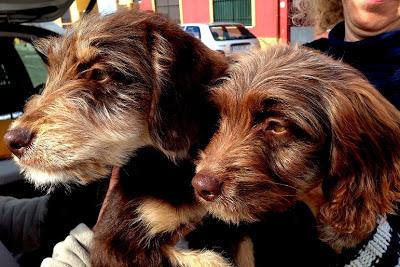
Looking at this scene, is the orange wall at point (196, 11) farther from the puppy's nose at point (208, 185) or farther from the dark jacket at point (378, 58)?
the puppy's nose at point (208, 185)

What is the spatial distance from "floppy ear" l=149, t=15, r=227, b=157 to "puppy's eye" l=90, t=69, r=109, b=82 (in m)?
0.24

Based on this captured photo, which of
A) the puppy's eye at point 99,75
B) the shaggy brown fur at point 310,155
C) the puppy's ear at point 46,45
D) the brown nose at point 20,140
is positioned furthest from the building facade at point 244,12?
the brown nose at point 20,140

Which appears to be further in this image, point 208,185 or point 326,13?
point 326,13

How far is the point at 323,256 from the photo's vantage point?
2102mm

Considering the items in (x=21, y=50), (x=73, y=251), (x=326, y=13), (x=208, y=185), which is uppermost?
(x=326, y=13)

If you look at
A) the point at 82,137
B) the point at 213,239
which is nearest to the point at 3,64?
the point at 82,137

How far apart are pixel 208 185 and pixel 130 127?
666mm

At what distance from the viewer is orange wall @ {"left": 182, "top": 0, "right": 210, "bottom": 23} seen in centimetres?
2658

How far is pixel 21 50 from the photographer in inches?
218

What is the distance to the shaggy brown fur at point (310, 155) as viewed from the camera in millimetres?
1984

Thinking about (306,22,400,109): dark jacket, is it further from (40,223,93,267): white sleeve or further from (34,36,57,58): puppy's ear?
(40,223,93,267): white sleeve

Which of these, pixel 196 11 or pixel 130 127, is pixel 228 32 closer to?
pixel 196 11

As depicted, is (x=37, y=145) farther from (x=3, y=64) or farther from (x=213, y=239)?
(x=3, y=64)

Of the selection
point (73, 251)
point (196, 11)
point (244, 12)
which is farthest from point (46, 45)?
point (196, 11)
